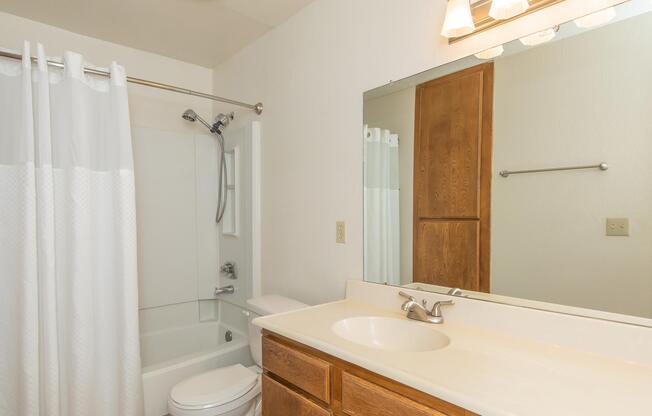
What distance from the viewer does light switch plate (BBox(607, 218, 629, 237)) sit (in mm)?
960

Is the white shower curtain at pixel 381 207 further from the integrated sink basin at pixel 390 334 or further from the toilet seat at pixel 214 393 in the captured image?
the toilet seat at pixel 214 393

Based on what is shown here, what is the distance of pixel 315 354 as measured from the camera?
3.65 feet

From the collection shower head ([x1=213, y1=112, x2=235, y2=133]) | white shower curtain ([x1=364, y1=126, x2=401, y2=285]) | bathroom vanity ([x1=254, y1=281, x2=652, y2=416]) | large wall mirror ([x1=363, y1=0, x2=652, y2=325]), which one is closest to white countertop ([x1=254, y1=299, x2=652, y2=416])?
bathroom vanity ([x1=254, y1=281, x2=652, y2=416])

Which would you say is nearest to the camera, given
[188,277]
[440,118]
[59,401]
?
[440,118]

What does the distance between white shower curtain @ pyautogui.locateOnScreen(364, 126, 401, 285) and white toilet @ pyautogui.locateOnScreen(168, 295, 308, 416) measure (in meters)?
0.52

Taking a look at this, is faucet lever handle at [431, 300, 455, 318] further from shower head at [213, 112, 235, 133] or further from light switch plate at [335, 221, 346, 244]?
shower head at [213, 112, 235, 133]

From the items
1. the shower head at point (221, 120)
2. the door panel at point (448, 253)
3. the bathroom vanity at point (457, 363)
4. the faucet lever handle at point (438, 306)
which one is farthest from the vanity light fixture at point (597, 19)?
the shower head at point (221, 120)

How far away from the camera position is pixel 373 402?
93cm

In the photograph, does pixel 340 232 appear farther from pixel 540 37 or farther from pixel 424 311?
pixel 540 37

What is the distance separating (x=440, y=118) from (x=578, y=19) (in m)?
0.50

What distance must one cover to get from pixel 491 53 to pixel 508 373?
1.02 metres

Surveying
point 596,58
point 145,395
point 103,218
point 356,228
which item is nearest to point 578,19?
point 596,58

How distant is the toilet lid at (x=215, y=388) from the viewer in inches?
58.2

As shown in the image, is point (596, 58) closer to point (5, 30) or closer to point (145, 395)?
point (145, 395)
